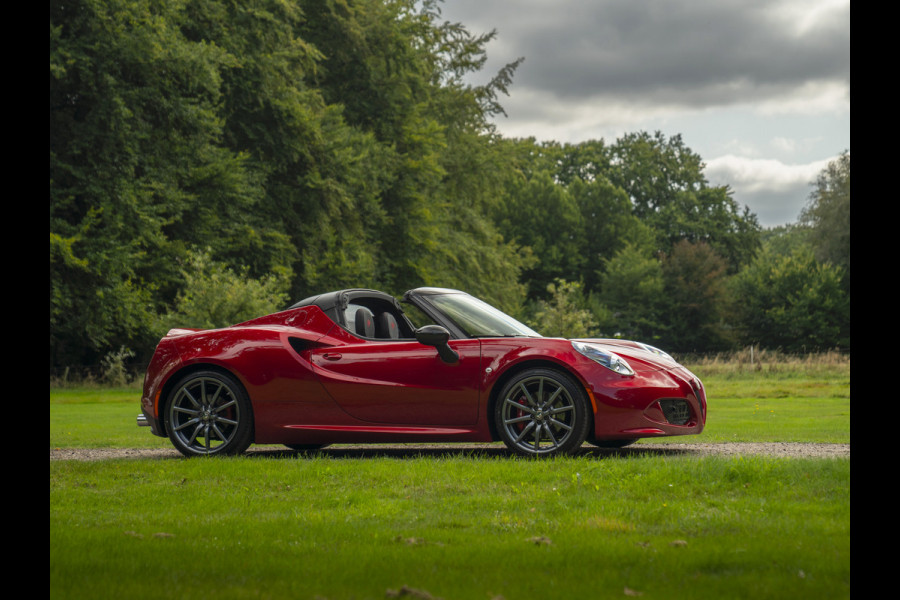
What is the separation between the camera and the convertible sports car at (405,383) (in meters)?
8.07

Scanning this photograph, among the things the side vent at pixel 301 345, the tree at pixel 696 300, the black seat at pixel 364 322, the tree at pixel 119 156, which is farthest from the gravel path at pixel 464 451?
the tree at pixel 696 300

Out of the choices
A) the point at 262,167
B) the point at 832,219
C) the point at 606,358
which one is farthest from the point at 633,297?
the point at 606,358

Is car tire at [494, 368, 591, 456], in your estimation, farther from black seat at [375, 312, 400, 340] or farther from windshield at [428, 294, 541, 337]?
black seat at [375, 312, 400, 340]

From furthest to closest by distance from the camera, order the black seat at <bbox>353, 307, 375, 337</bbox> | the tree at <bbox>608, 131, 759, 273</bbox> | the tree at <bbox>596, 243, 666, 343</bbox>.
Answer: the tree at <bbox>608, 131, 759, 273</bbox> → the tree at <bbox>596, 243, 666, 343</bbox> → the black seat at <bbox>353, 307, 375, 337</bbox>

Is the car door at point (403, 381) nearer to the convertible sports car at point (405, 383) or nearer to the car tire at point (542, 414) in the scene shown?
the convertible sports car at point (405, 383)

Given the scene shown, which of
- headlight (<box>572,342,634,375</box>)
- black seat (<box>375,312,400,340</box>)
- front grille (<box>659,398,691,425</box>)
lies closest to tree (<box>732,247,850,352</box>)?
black seat (<box>375,312,400,340</box>)

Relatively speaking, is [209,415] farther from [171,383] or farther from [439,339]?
[439,339]

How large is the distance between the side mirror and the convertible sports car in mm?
12

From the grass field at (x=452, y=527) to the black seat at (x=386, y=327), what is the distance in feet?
4.85

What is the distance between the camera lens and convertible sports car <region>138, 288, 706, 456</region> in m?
8.07

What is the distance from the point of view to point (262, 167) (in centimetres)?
3294

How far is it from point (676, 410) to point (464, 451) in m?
2.07

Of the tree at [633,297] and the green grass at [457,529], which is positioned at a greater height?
the tree at [633,297]

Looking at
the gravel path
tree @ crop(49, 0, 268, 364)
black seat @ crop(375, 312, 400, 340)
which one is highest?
tree @ crop(49, 0, 268, 364)
